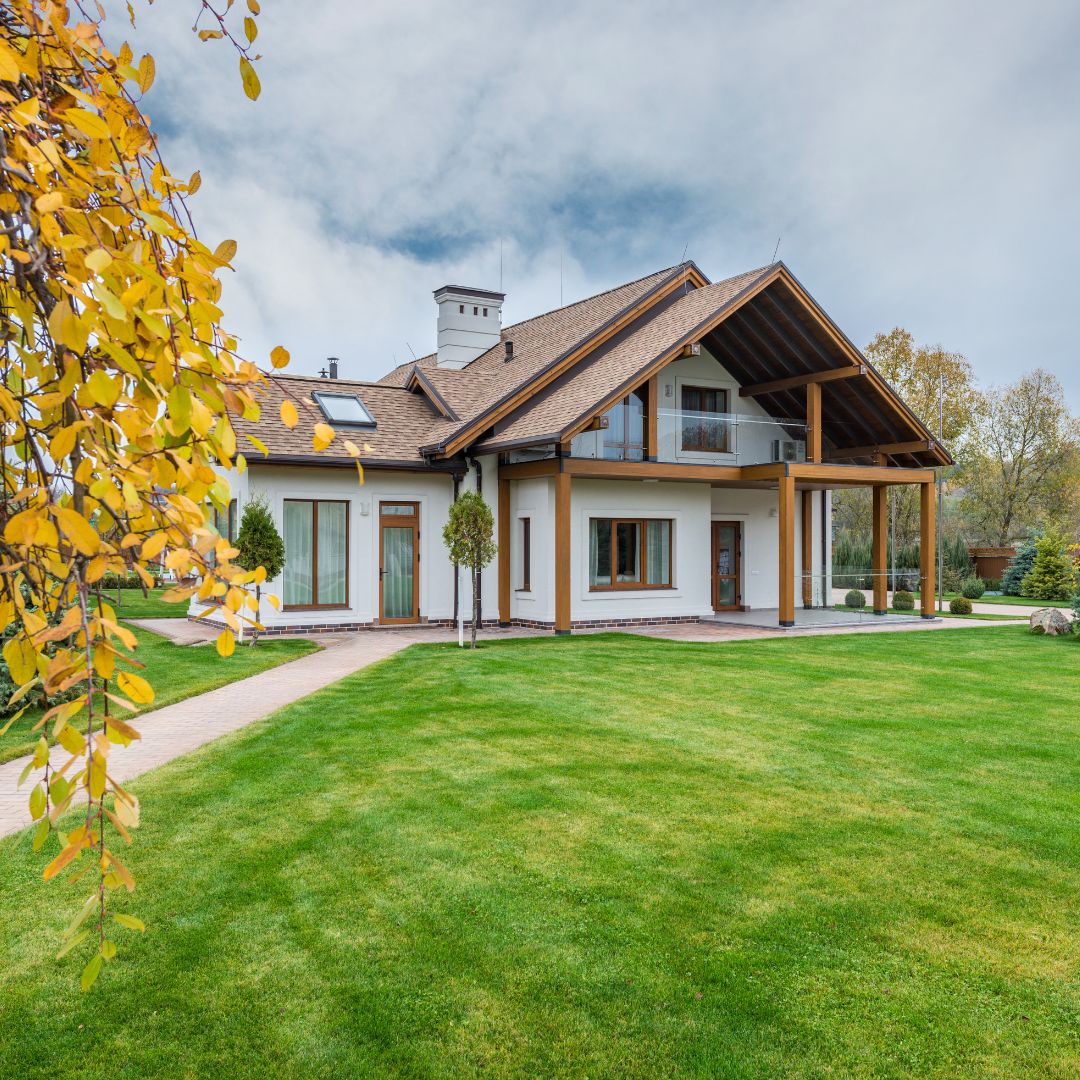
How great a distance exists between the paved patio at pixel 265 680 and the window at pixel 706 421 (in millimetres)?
3943

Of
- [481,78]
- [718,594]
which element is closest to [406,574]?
[718,594]

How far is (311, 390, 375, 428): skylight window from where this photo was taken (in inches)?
683

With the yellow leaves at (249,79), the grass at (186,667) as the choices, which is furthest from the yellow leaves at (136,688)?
the grass at (186,667)

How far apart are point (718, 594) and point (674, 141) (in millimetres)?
12414

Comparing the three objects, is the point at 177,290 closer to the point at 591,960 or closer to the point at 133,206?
the point at 133,206

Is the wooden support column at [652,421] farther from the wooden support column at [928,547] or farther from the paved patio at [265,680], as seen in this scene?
the wooden support column at [928,547]

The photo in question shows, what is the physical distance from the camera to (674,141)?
2412 cm

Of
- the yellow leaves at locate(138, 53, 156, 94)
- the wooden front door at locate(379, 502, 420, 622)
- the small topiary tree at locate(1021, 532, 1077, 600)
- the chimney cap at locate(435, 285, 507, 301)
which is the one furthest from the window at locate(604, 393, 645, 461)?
the small topiary tree at locate(1021, 532, 1077, 600)

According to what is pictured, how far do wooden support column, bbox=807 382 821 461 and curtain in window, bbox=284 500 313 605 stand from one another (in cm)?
1033

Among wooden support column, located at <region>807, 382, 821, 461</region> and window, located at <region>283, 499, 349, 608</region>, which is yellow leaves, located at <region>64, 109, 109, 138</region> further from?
wooden support column, located at <region>807, 382, 821, 461</region>

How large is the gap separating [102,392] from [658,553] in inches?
704

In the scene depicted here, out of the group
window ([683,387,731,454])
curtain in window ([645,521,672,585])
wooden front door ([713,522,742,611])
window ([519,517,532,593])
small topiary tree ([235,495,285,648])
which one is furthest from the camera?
wooden front door ([713,522,742,611])

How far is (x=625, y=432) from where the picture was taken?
1747 cm

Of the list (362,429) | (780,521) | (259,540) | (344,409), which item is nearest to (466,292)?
(344,409)
